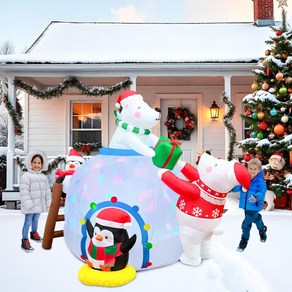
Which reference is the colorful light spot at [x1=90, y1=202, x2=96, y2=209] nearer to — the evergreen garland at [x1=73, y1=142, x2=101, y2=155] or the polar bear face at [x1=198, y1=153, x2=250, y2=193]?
the polar bear face at [x1=198, y1=153, x2=250, y2=193]

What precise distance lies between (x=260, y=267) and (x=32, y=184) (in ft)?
9.95

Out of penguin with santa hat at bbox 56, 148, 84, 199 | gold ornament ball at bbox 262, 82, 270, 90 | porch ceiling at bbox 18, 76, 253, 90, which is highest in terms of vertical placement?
porch ceiling at bbox 18, 76, 253, 90

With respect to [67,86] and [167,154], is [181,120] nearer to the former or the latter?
[67,86]

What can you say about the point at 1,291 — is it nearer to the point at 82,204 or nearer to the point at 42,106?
the point at 82,204

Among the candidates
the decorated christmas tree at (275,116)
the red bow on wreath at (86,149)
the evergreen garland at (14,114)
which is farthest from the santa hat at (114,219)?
the red bow on wreath at (86,149)

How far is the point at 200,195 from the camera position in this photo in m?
3.45

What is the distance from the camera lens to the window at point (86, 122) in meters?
11.8

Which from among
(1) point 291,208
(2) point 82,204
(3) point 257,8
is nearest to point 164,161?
(2) point 82,204

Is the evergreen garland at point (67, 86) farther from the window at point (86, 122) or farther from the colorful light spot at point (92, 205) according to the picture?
the colorful light spot at point (92, 205)

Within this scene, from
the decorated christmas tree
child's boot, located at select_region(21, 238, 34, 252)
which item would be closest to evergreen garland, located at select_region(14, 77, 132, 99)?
the decorated christmas tree

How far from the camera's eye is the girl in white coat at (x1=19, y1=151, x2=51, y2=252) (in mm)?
4820

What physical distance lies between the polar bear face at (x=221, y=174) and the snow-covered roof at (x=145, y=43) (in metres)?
6.47

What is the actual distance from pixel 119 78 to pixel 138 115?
7.47m

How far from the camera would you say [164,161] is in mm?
3438
